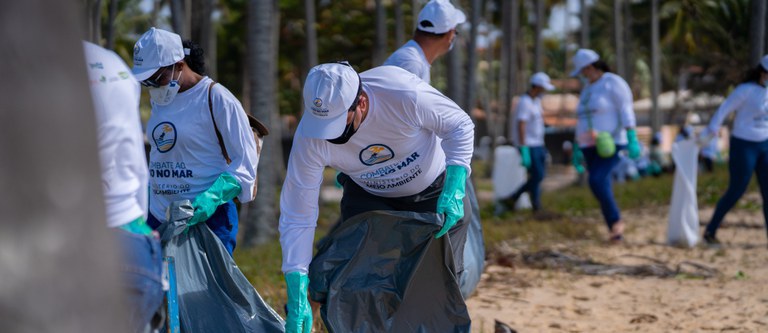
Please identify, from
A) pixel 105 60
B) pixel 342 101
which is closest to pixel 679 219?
pixel 342 101

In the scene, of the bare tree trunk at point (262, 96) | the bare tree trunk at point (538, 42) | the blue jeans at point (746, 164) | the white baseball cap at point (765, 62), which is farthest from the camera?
the bare tree trunk at point (538, 42)

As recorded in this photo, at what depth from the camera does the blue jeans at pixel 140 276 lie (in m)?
2.57

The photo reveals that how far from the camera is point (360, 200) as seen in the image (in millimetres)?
4160

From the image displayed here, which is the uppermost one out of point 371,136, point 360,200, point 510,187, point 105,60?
point 105,60

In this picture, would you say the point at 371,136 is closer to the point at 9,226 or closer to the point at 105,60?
A: the point at 105,60

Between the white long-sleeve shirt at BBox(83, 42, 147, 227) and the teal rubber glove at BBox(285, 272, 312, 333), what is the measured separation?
1.15m

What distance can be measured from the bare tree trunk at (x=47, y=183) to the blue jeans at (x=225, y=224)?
232cm

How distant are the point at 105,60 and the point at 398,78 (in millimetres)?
1409

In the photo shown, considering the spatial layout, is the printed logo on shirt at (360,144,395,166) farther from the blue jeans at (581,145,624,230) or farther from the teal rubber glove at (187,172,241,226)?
the blue jeans at (581,145,624,230)

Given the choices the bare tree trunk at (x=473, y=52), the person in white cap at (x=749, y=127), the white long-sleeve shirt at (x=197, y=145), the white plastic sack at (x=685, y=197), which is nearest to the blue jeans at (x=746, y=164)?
the person in white cap at (x=749, y=127)

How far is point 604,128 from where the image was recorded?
28.7 feet

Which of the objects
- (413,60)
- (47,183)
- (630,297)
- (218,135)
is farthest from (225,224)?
(630,297)

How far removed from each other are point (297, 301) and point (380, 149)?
676 millimetres

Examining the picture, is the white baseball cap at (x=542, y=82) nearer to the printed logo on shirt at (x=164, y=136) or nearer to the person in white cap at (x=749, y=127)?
the person in white cap at (x=749, y=127)
